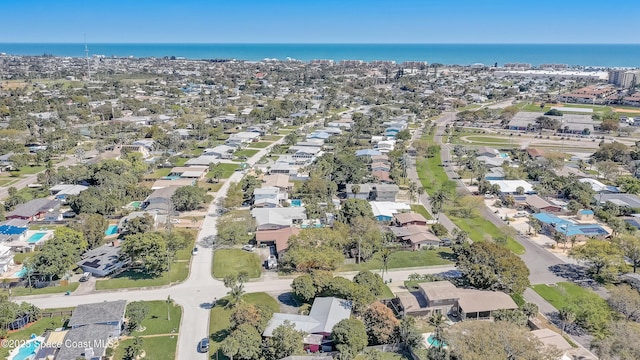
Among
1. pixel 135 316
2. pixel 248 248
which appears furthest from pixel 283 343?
pixel 248 248

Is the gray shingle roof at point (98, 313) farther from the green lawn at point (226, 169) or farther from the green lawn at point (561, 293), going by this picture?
the green lawn at point (226, 169)

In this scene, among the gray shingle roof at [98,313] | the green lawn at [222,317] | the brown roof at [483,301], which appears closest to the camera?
the green lawn at [222,317]

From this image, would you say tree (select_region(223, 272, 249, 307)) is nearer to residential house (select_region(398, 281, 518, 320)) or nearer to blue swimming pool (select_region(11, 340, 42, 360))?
residential house (select_region(398, 281, 518, 320))

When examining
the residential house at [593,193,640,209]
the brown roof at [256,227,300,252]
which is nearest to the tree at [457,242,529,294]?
the brown roof at [256,227,300,252]

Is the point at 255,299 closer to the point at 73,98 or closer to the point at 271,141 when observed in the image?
the point at 271,141

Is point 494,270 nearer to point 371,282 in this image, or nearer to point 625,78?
point 371,282

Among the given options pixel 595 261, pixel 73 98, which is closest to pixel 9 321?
pixel 595 261

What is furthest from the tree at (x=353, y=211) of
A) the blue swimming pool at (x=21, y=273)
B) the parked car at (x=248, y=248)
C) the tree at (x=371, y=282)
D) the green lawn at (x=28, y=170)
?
the green lawn at (x=28, y=170)
